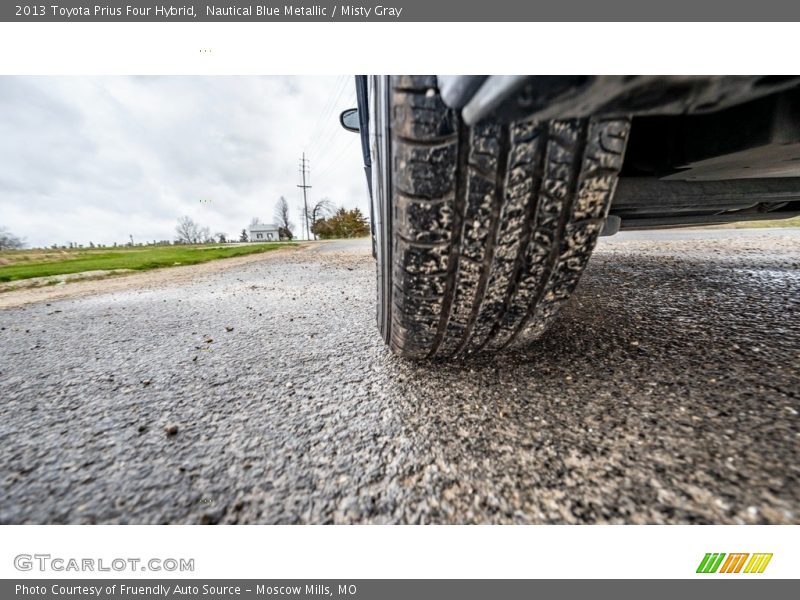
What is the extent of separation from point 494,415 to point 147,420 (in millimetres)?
847

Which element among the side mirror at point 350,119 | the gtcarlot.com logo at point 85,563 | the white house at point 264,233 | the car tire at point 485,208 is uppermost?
the side mirror at point 350,119

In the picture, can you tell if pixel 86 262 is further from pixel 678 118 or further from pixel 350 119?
pixel 678 118

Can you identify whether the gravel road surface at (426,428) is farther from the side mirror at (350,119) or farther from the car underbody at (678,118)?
the side mirror at (350,119)

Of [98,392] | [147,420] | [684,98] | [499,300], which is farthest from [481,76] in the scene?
[98,392]

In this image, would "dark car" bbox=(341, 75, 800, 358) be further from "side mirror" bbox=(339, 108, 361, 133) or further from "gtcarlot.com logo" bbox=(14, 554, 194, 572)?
"side mirror" bbox=(339, 108, 361, 133)

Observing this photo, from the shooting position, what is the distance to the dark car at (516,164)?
13.4 inches

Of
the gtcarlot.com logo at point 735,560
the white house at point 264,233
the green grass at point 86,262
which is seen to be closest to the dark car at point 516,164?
the gtcarlot.com logo at point 735,560

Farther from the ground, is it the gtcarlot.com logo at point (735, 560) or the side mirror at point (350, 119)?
the side mirror at point (350, 119)

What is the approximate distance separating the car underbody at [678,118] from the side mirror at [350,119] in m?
1.32

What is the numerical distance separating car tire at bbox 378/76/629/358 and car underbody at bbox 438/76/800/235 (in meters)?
0.07

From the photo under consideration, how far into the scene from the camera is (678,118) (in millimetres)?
707

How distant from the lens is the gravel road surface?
0.48 m

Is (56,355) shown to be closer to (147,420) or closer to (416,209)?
(147,420)

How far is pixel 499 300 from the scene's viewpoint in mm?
682
